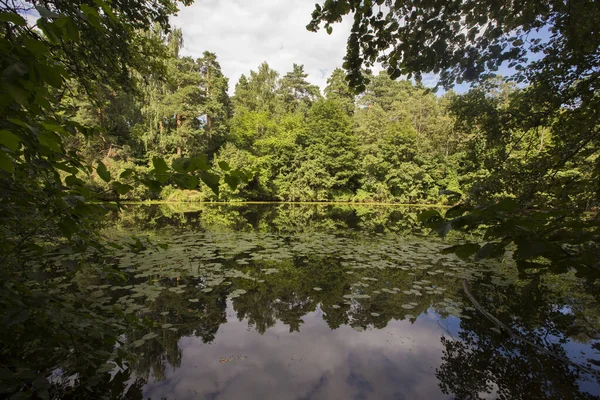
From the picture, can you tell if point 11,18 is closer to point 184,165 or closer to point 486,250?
point 184,165

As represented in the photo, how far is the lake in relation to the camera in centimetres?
232

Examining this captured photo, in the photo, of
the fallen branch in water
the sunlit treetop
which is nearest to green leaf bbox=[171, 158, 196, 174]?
the sunlit treetop

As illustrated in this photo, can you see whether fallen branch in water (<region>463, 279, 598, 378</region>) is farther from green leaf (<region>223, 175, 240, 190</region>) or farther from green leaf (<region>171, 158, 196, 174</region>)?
green leaf (<region>171, 158, 196, 174</region>)

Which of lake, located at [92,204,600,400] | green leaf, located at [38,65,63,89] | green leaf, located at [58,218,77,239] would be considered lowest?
lake, located at [92,204,600,400]

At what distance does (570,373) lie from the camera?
2449mm

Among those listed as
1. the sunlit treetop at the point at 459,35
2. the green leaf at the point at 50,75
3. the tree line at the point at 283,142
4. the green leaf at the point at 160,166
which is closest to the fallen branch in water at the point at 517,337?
the sunlit treetop at the point at 459,35

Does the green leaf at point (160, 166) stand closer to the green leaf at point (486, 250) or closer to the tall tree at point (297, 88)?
the green leaf at point (486, 250)

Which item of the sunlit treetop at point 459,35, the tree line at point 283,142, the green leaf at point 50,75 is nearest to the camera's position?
the green leaf at point 50,75

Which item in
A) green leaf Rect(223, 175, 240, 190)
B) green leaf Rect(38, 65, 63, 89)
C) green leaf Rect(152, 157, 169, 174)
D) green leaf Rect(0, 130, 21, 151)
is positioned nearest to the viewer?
green leaf Rect(0, 130, 21, 151)

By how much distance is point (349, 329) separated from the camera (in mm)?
3342

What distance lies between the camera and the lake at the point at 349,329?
7.63 ft

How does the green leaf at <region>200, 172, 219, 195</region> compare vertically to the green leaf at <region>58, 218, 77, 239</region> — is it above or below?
above

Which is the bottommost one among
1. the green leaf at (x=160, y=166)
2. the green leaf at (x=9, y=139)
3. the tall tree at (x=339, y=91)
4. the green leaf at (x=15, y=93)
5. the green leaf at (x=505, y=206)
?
the green leaf at (x=505, y=206)

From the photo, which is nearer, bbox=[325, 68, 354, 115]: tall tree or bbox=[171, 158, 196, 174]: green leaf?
bbox=[171, 158, 196, 174]: green leaf
